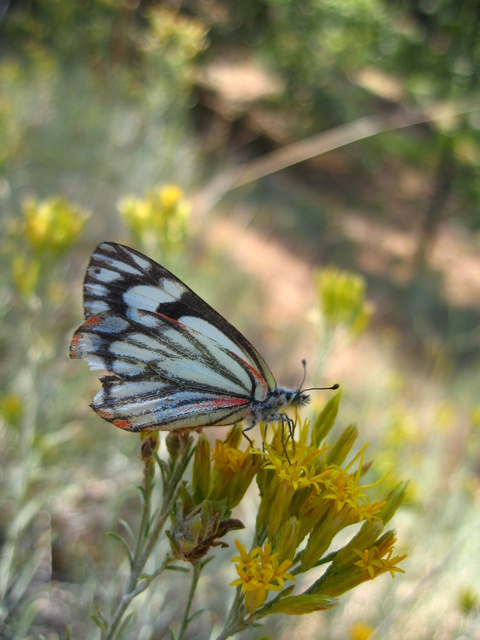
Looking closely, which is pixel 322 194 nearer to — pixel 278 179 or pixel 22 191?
pixel 278 179

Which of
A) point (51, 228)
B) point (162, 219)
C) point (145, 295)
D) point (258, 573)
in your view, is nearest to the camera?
point (258, 573)

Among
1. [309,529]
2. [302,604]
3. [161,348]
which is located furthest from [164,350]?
[302,604]

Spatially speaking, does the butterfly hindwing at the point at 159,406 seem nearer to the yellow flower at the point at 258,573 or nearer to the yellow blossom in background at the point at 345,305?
the yellow flower at the point at 258,573

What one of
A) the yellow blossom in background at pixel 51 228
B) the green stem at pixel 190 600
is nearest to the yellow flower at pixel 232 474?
the green stem at pixel 190 600

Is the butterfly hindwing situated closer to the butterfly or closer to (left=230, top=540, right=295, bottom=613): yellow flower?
the butterfly

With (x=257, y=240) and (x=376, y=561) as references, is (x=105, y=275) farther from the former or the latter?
(x=257, y=240)

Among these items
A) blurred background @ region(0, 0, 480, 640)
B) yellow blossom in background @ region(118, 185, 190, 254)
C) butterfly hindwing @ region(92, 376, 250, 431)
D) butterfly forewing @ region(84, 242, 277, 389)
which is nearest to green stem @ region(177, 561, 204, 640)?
butterfly hindwing @ region(92, 376, 250, 431)
